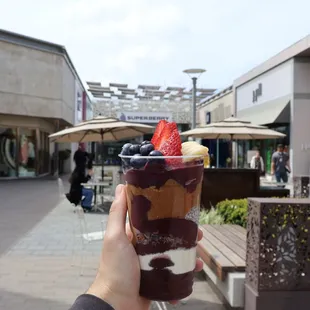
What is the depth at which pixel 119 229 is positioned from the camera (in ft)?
A: 4.61

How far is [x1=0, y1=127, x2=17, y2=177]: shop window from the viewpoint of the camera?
20.8 m

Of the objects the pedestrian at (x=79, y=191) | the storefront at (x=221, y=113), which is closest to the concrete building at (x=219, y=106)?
the storefront at (x=221, y=113)

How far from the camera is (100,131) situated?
13.2 m

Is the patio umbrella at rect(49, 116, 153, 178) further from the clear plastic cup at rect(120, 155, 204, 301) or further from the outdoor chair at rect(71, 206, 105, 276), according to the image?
the clear plastic cup at rect(120, 155, 204, 301)

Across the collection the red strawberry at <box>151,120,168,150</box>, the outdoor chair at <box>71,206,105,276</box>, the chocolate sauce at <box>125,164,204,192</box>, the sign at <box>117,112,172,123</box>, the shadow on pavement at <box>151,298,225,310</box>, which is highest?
the sign at <box>117,112,172,123</box>

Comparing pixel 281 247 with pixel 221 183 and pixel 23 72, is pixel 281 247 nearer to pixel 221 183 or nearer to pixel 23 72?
→ pixel 221 183

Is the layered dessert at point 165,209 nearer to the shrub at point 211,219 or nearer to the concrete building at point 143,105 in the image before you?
the shrub at point 211,219

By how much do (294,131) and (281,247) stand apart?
1662cm

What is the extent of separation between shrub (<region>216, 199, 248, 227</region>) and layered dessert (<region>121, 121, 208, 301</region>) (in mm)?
5196

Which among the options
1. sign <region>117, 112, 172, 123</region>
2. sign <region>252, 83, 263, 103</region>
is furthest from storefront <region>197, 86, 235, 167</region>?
sign <region>252, 83, 263, 103</region>

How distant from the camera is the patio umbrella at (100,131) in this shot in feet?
37.8

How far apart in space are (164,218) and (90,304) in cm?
34

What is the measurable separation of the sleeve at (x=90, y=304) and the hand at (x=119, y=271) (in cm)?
3

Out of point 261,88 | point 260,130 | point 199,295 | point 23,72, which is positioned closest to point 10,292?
point 199,295
